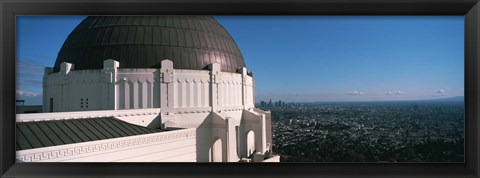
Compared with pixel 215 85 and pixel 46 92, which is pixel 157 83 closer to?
pixel 215 85

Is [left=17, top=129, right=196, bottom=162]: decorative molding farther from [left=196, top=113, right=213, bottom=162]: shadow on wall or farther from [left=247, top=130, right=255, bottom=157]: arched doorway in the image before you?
[left=247, top=130, right=255, bottom=157]: arched doorway

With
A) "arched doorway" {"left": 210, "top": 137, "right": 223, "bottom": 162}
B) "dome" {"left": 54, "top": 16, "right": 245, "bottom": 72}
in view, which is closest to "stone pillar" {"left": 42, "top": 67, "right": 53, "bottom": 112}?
"dome" {"left": 54, "top": 16, "right": 245, "bottom": 72}

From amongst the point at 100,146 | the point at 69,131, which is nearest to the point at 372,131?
the point at 100,146

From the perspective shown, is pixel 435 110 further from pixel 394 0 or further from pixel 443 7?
pixel 394 0

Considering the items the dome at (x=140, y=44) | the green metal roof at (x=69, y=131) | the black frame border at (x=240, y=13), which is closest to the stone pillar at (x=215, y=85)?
the dome at (x=140, y=44)

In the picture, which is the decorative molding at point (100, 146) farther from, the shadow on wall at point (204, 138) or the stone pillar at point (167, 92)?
the shadow on wall at point (204, 138)

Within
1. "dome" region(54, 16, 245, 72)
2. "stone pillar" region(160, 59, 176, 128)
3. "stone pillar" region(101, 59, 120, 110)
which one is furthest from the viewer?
"dome" region(54, 16, 245, 72)
